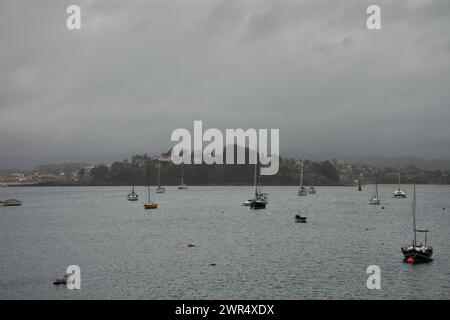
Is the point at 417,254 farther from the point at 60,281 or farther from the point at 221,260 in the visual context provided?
the point at 60,281

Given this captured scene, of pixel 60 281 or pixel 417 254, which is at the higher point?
pixel 417 254

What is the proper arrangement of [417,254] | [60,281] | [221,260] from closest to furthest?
[60,281], [417,254], [221,260]

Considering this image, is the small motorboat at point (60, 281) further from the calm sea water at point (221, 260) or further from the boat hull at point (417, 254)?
the boat hull at point (417, 254)

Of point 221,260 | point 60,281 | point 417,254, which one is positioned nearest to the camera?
point 60,281

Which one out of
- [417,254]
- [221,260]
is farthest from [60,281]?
[417,254]

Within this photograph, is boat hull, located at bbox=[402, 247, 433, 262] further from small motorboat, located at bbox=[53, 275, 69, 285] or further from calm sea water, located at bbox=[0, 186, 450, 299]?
small motorboat, located at bbox=[53, 275, 69, 285]

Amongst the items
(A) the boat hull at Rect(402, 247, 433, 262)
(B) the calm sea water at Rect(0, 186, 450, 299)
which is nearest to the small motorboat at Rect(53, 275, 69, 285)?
(B) the calm sea water at Rect(0, 186, 450, 299)

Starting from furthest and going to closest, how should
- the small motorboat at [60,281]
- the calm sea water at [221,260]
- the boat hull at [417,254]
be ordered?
the boat hull at [417,254], the small motorboat at [60,281], the calm sea water at [221,260]

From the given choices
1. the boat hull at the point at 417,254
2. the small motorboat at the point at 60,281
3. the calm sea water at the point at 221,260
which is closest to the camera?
the calm sea water at the point at 221,260

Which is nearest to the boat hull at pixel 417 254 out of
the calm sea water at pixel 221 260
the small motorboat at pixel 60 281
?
the calm sea water at pixel 221 260

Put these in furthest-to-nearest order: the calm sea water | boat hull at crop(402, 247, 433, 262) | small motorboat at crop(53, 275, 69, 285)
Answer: boat hull at crop(402, 247, 433, 262) → small motorboat at crop(53, 275, 69, 285) → the calm sea water

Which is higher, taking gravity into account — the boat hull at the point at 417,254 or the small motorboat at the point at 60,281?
the boat hull at the point at 417,254

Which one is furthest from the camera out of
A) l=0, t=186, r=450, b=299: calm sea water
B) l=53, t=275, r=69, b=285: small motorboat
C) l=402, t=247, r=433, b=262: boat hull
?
l=402, t=247, r=433, b=262: boat hull
